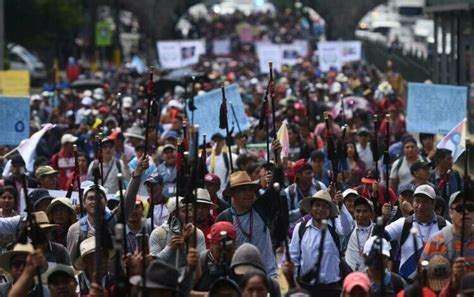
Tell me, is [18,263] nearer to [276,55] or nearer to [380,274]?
[380,274]

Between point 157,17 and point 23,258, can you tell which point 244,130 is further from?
point 157,17

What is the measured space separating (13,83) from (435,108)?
1013 centimetres

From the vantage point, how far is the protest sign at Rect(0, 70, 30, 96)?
27922mm

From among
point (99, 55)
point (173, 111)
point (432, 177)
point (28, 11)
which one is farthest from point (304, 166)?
point (99, 55)

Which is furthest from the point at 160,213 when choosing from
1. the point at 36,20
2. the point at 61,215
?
the point at 36,20

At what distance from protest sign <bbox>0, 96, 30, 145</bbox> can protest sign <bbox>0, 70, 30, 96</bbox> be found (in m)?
9.22

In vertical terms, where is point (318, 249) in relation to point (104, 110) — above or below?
above

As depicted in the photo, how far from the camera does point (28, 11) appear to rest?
4862 centimetres

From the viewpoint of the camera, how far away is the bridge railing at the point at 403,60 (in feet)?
115

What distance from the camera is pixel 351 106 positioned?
78.3ft

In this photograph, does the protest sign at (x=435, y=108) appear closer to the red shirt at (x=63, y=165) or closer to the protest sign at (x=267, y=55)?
the red shirt at (x=63, y=165)

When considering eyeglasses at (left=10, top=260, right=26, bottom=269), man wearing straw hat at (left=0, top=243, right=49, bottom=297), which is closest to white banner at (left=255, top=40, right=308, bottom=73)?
man wearing straw hat at (left=0, top=243, right=49, bottom=297)

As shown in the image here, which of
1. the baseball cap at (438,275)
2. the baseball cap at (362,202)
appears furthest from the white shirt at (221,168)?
the baseball cap at (438,275)

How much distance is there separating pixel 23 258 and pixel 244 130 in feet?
35.2
